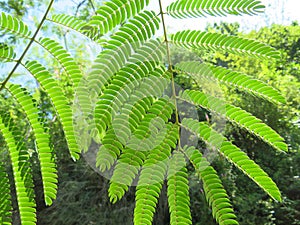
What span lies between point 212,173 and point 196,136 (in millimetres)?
78

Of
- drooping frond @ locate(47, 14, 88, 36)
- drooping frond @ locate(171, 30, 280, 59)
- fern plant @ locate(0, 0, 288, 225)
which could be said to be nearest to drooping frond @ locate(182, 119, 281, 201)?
fern plant @ locate(0, 0, 288, 225)

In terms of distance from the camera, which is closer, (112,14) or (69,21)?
(112,14)

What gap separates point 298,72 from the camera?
6.42 meters

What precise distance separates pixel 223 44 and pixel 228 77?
6cm

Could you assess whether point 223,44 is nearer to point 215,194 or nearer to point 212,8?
point 212,8

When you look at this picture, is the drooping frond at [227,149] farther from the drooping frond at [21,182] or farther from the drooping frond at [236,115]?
the drooping frond at [21,182]

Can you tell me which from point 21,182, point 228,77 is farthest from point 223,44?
point 21,182

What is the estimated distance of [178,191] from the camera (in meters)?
0.64

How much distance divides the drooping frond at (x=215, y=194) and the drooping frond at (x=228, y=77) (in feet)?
0.48

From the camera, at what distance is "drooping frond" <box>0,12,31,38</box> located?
66 centimetres

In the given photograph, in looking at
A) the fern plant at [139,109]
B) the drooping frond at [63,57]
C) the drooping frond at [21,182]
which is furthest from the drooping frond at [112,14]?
the drooping frond at [21,182]

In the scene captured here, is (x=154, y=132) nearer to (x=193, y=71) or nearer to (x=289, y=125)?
(x=193, y=71)

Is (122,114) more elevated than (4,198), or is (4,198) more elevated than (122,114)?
(122,114)

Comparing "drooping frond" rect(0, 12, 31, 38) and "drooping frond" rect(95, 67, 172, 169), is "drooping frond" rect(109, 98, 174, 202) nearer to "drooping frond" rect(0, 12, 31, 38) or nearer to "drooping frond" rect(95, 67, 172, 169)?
"drooping frond" rect(95, 67, 172, 169)
